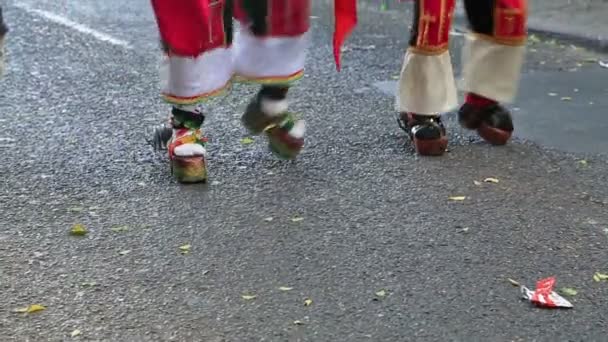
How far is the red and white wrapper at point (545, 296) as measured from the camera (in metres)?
2.41

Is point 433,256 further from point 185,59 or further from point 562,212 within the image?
point 185,59

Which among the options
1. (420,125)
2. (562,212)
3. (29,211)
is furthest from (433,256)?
(29,211)

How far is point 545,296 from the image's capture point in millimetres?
2445

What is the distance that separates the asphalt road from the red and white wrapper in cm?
3

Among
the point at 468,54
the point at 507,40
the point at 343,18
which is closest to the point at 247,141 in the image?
the point at 343,18

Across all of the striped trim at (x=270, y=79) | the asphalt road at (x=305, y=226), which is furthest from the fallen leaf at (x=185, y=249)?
the striped trim at (x=270, y=79)

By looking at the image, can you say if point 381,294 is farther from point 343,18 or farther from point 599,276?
point 343,18

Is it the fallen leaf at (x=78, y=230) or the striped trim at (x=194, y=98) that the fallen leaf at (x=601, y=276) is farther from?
the fallen leaf at (x=78, y=230)

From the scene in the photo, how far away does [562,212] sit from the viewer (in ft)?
10.0

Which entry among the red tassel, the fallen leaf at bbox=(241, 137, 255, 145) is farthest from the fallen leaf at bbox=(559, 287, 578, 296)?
the fallen leaf at bbox=(241, 137, 255, 145)

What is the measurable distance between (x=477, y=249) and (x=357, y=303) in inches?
19.2

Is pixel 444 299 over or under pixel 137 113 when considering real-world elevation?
over

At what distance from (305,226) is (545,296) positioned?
0.78 metres

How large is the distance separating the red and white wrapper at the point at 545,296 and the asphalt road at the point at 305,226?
27 millimetres
